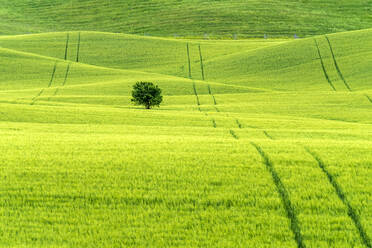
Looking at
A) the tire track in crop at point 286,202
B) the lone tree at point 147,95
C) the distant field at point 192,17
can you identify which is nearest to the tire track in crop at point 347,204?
the tire track in crop at point 286,202

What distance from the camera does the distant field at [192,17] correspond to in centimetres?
7912

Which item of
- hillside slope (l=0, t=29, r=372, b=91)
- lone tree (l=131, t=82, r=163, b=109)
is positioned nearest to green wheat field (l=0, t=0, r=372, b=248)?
Result: hillside slope (l=0, t=29, r=372, b=91)

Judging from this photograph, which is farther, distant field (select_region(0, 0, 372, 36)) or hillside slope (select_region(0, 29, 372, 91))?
distant field (select_region(0, 0, 372, 36))

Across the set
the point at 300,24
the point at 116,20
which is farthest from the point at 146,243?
the point at 116,20

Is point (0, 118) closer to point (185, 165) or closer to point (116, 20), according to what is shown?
point (185, 165)

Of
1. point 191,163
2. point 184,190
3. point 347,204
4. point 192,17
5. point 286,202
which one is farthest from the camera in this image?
point 192,17

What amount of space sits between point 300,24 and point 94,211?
79.4 m

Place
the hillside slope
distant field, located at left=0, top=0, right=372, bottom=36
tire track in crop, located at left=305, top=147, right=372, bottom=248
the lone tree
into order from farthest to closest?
distant field, located at left=0, top=0, right=372, bottom=36 → the hillside slope → the lone tree → tire track in crop, located at left=305, top=147, right=372, bottom=248

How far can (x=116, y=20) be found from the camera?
8988 cm

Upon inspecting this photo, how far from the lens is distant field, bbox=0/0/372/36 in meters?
79.1

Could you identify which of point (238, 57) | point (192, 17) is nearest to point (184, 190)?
point (238, 57)

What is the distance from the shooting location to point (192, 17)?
85750 mm

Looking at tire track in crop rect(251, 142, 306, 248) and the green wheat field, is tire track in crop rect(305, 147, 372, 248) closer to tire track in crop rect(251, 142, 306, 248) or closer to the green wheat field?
the green wheat field

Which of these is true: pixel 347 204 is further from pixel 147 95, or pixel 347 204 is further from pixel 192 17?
pixel 192 17
